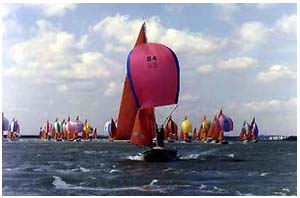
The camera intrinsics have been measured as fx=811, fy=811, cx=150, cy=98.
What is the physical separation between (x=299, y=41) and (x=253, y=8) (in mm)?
433

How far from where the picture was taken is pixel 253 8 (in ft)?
20.4

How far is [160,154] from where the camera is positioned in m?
6.73

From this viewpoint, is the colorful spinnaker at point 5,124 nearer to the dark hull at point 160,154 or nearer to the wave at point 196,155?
the dark hull at point 160,154

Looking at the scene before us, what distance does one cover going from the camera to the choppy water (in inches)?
246

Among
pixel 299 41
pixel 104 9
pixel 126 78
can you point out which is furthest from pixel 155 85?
pixel 299 41

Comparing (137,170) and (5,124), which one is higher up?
(5,124)

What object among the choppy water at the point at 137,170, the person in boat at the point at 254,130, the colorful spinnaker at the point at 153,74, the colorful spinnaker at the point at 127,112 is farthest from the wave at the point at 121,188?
the person in boat at the point at 254,130

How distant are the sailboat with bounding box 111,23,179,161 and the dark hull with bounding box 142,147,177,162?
1 centimetres

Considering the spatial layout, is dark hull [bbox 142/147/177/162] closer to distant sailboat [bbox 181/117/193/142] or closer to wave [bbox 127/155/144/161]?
wave [bbox 127/155/144/161]

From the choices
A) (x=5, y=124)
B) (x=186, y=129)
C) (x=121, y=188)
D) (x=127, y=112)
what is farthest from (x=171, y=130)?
(x=5, y=124)

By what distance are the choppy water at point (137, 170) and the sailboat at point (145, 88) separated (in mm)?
164

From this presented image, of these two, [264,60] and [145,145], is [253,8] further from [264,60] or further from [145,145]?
[145,145]

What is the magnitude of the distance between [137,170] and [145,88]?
68cm

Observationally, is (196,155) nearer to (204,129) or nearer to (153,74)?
(204,129)
